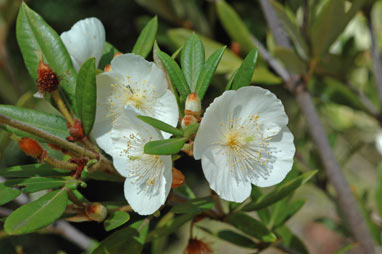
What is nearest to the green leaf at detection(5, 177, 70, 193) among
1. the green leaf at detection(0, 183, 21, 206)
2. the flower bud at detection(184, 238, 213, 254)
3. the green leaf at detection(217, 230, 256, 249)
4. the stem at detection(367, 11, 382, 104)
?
the green leaf at detection(0, 183, 21, 206)

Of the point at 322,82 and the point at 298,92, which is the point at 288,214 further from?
the point at 322,82

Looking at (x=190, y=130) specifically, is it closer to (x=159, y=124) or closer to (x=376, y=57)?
(x=159, y=124)

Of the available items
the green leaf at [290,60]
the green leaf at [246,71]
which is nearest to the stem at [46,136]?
the green leaf at [246,71]

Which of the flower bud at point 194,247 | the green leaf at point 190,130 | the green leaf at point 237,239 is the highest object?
the green leaf at point 190,130

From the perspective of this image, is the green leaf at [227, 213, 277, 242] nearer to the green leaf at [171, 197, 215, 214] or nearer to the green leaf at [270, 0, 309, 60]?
the green leaf at [171, 197, 215, 214]

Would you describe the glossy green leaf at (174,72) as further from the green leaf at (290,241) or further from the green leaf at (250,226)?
the green leaf at (290,241)

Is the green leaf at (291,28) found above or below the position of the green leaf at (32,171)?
above

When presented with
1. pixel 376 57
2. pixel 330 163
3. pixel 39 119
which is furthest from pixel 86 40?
pixel 376 57
